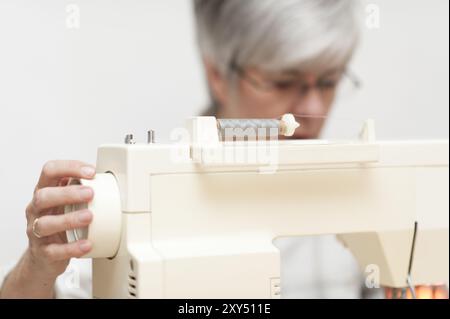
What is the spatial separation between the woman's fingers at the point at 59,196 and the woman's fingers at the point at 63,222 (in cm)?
1

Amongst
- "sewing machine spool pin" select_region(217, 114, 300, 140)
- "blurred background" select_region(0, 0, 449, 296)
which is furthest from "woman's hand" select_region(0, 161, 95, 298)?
"blurred background" select_region(0, 0, 449, 296)

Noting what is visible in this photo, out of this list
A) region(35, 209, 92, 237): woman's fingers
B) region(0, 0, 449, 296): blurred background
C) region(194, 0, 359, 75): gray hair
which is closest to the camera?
region(35, 209, 92, 237): woman's fingers

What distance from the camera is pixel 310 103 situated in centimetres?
171

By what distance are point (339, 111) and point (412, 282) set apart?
0.89m

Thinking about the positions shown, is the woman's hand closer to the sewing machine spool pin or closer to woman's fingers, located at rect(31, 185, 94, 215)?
Result: woman's fingers, located at rect(31, 185, 94, 215)

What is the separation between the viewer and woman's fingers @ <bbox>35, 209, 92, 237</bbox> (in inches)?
29.0

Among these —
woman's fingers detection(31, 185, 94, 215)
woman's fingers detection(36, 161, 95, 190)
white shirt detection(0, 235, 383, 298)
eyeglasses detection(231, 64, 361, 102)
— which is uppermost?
eyeglasses detection(231, 64, 361, 102)

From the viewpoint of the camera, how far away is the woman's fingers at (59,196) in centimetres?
74

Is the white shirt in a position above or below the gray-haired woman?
below

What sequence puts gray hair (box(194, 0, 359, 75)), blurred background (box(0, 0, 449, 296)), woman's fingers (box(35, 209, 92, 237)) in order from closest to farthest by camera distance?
woman's fingers (box(35, 209, 92, 237)), blurred background (box(0, 0, 449, 296)), gray hair (box(194, 0, 359, 75))

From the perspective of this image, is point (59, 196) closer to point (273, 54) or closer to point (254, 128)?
point (254, 128)

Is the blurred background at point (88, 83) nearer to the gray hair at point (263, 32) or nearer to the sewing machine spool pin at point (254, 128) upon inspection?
the gray hair at point (263, 32)

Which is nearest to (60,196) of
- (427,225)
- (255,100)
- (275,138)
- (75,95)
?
(275,138)

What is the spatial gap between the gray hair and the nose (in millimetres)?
68
